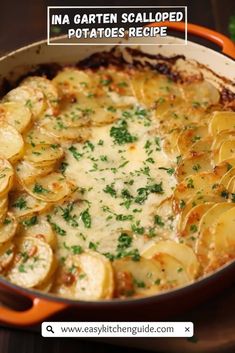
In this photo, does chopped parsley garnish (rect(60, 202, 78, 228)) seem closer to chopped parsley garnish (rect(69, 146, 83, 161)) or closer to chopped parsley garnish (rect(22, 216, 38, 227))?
chopped parsley garnish (rect(22, 216, 38, 227))

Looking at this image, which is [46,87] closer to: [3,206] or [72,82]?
[72,82]

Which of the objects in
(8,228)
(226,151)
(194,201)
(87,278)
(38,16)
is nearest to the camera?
(87,278)

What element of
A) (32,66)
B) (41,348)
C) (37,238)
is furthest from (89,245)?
(32,66)

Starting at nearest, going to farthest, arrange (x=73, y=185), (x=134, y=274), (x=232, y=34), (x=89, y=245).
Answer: (x=134, y=274) < (x=89, y=245) < (x=73, y=185) < (x=232, y=34)

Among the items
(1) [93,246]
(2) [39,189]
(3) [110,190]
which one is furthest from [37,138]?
(1) [93,246]

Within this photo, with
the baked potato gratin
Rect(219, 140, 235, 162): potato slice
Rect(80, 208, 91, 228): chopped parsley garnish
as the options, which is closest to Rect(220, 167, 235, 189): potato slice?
the baked potato gratin

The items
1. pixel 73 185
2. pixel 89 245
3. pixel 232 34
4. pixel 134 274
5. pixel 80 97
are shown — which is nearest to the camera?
pixel 134 274

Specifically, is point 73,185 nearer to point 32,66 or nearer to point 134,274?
point 134,274
